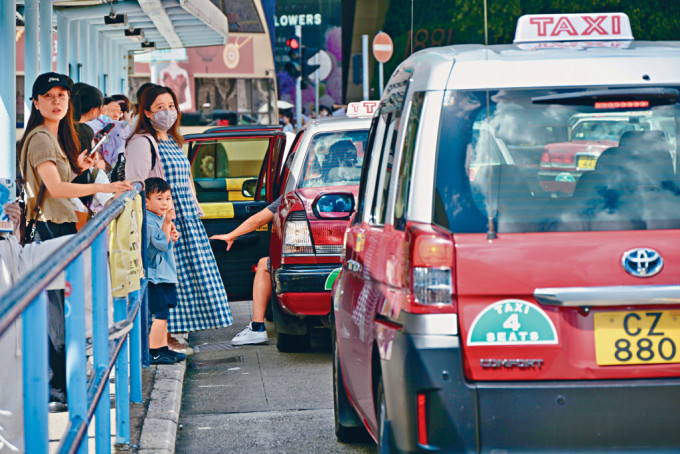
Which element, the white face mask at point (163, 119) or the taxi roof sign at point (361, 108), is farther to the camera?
the taxi roof sign at point (361, 108)

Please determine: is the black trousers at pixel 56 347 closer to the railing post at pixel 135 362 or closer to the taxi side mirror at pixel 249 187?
the railing post at pixel 135 362

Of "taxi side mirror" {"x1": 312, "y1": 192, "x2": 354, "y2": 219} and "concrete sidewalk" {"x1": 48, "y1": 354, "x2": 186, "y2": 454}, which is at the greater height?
"taxi side mirror" {"x1": 312, "y1": 192, "x2": 354, "y2": 219}

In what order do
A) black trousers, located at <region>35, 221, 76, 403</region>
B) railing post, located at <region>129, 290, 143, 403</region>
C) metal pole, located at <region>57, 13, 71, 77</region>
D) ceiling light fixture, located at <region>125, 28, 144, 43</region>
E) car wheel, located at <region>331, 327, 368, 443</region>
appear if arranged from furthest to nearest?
1. ceiling light fixture, located at <region>125, 28, 144, 43</region>
2. metal pole, located at <region>57, 13, 71, 77</region>
3. railing post, located at <region>129, 290, 143, 403</region>
4. car wheel, located at <region>331, 327, 368, 443</region>
5. black trousers, located at <region>35, 221, 76, 403</region>

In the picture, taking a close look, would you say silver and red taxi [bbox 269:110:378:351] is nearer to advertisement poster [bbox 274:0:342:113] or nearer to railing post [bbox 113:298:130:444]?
railing post [bbox 113:298:130:444]

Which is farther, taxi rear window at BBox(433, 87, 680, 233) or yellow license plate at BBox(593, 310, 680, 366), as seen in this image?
taxi rear window at BBox(433, 87, 680, 233)

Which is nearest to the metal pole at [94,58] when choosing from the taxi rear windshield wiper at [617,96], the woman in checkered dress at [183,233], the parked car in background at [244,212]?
the parked car in background at [244,212]

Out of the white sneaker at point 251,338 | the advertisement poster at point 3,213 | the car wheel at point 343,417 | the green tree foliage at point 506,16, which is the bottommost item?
the white sneaker at point 251,338

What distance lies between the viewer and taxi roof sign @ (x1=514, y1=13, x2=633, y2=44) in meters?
4.45

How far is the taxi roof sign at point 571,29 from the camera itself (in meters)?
4.45

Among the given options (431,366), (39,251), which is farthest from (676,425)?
(39,251)

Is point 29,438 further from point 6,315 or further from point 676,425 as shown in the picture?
point 676,425

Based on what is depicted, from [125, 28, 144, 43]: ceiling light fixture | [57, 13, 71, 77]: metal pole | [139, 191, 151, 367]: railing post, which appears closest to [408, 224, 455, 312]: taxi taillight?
[139, 191, 151, 367]: railing post

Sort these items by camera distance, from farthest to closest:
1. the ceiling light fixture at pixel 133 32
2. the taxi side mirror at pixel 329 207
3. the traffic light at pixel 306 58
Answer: the traffic light at pixel 306 58, the ceiling light fixture at pixel 133 32, the taxi side mirror at pixel 329 207

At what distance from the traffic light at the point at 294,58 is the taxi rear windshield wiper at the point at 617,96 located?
22.1 m
